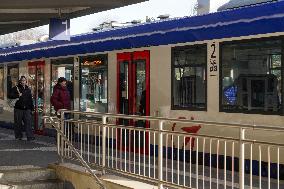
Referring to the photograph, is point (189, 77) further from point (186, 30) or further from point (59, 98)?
point (59, 98)

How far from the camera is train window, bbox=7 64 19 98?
1780cm

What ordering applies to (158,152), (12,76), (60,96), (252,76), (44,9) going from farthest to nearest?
(12,76) < (44,9) < (60,96) < (252,76) < (158,152)

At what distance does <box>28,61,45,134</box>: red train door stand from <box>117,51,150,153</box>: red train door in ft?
15.4

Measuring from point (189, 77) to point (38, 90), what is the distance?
7683mm

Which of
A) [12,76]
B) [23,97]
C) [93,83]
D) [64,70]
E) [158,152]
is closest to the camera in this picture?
[158,152]

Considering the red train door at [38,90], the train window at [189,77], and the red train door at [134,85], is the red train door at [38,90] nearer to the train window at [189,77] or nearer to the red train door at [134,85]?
the red train door at [134,85]

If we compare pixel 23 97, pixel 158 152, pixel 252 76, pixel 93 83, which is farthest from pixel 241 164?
pixel 23 97

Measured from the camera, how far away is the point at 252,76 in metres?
8.40

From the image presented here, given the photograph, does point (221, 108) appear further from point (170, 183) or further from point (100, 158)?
point (170, 183)

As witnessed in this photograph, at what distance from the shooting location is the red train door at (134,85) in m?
11.0

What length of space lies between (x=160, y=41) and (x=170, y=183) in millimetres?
4097

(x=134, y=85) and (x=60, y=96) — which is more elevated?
(x=134, y=85)

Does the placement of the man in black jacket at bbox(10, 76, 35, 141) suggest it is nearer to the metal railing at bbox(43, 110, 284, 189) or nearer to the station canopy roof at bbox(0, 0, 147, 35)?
the station canopy roof at bbox(0, 0, 147, 35)

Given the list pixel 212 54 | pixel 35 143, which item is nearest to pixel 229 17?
pixel 212 54
